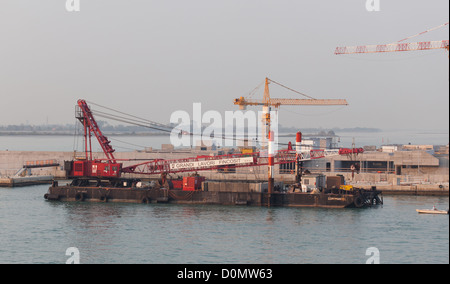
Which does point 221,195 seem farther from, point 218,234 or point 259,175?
point 259,175

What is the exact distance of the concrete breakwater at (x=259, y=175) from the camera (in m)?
84.9

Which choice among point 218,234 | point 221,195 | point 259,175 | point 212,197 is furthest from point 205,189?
point 259,175

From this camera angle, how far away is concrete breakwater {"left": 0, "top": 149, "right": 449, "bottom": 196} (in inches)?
3344

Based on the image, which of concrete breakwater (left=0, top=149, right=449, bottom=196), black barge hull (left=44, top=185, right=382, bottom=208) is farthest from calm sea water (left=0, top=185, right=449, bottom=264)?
concrete breakwater (left=0, top=149, right=449, bottom=196)

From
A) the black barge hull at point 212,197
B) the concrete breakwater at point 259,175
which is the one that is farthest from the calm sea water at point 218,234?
the concrete breakwater at point 259,175

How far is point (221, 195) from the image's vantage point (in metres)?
74.4

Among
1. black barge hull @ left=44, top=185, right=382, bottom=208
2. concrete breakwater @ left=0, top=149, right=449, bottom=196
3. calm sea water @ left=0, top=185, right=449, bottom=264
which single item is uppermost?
concrete breakwater @ left=0, top=149, right=449, bottom=196

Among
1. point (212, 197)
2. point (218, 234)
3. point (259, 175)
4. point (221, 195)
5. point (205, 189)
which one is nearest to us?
point (218, 234)

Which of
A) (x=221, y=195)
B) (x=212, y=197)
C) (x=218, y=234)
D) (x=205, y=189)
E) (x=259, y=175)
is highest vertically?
(x=259, y=175)

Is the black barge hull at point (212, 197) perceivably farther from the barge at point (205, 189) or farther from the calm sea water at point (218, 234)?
the calm sea water at point (218, 234)

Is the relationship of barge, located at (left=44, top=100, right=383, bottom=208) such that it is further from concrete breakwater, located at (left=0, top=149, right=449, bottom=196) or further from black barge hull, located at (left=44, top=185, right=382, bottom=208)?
concrete breakwater, located at (left=0, top=149, right=449, bottom=196)

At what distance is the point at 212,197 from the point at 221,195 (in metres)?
1.15

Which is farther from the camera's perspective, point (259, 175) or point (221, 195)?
point (259, 175)

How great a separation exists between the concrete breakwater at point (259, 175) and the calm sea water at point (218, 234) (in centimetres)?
1064
